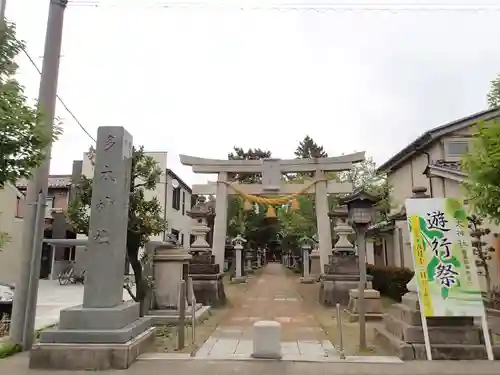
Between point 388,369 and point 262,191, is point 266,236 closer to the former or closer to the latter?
point 262,191

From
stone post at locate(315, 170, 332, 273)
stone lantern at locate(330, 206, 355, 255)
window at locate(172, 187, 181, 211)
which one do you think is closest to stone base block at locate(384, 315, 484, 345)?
stone lantern at locate(330, 206, 355, 255)

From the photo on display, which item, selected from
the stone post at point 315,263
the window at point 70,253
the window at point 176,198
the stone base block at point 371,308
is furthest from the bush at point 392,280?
the window at point 70,253

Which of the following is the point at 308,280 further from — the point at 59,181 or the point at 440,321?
the point at 440,321

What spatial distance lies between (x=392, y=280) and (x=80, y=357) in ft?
43.4

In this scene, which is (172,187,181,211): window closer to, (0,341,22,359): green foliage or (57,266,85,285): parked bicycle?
(57,266,85,285): parked bicycle

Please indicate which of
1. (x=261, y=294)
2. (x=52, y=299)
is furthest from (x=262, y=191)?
(x=52, y=299)

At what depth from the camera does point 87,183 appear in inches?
411

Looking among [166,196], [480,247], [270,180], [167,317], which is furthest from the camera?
[166,196]

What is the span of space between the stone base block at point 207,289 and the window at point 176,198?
52.9 feet

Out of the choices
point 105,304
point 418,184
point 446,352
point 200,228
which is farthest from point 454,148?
point 105,304

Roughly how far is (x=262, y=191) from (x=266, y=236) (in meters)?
27.5

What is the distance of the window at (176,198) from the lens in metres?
30.9

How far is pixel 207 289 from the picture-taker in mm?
15133

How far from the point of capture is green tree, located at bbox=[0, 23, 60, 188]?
17.8 feet
